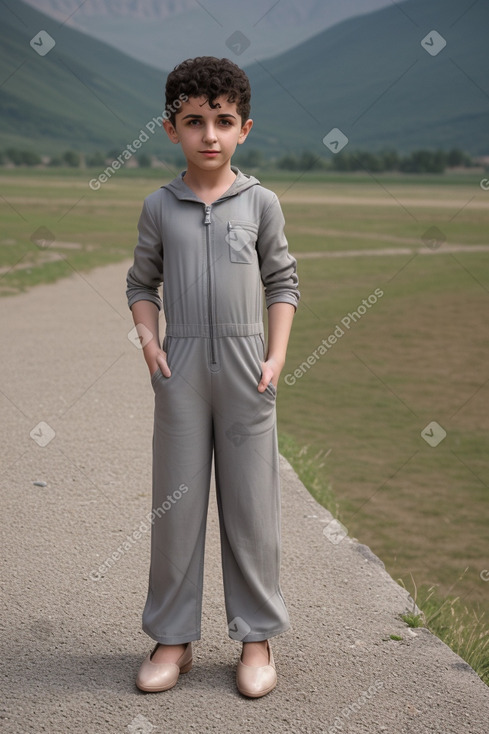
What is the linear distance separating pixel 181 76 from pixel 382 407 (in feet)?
21.1

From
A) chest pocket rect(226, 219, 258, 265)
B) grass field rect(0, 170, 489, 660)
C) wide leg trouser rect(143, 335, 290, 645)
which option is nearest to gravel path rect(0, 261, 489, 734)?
wide leg trouser rect(143, 335, 290, 645)

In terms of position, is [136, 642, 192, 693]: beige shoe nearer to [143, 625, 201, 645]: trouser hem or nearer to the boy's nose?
[143, 625, 201, 645]: trouser hem

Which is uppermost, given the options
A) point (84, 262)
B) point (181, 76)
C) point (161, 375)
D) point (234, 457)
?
point (84, 262)

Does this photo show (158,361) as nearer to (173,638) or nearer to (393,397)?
(173,638)

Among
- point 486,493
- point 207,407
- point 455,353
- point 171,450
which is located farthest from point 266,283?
point 455,353

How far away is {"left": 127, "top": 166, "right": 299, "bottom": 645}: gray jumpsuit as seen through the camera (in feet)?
8.86

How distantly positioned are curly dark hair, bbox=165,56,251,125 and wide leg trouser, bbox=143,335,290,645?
75 centimetres

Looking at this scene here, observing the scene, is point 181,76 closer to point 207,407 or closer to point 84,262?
point 207,407

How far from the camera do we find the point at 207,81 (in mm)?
2604

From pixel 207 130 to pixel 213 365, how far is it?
733mm

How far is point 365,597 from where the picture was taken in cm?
360

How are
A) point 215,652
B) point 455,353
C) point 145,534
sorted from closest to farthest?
point 215,652 < point 145,534 < point 455,353

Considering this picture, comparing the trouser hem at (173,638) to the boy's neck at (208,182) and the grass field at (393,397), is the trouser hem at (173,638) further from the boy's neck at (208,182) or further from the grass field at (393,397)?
the grass field at (393,397)

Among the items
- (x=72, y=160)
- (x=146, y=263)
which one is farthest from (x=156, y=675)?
(x=72, y=160)
